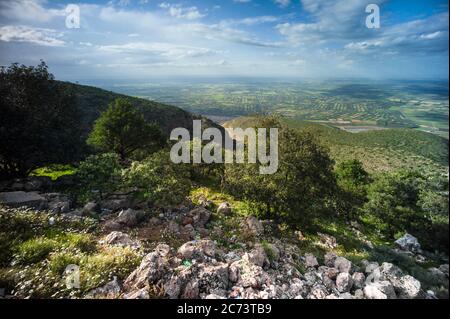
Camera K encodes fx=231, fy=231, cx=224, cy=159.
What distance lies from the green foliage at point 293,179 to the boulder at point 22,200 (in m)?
8.55

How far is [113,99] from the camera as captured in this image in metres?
52.1

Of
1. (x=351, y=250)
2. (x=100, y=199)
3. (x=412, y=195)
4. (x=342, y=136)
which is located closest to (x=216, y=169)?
(x=100, y=199)

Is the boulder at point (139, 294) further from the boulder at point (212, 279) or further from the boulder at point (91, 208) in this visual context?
the boulder at point (91, 208)

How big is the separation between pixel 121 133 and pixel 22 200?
34.0 feet

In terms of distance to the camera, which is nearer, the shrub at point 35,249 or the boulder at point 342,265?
the shrub at point 35,249

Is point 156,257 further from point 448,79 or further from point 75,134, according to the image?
point 75,134

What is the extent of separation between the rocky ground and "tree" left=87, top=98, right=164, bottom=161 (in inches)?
320

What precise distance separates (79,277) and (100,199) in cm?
710

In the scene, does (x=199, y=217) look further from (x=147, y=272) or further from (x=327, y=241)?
(x=327, y=241)

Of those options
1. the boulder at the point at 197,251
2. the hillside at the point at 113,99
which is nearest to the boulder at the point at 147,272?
the boulder at the point at 197,251

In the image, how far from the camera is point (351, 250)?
429 inches

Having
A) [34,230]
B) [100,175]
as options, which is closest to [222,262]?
[34,230]

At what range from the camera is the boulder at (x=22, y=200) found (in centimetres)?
973

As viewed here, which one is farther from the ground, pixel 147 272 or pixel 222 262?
pixel 147 272
